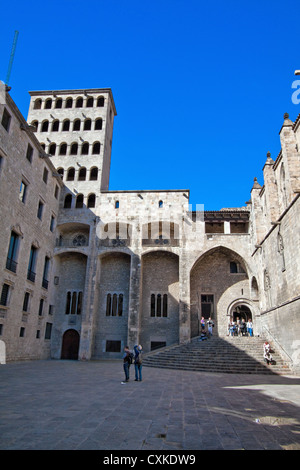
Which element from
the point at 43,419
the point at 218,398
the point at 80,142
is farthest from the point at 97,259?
the point at 43,419

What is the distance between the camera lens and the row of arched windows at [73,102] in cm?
3250

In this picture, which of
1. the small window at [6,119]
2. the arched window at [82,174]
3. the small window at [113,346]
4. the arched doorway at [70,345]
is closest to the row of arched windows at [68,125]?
the arched window at [82,174]

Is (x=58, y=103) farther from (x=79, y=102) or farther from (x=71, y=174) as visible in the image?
(x=71, y=174)

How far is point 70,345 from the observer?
25.7m

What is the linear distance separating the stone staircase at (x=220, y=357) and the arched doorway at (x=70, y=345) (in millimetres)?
7331

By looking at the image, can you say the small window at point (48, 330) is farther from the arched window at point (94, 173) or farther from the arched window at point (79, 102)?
the arched window at point (79, 102)

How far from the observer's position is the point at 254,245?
2502 centimetres

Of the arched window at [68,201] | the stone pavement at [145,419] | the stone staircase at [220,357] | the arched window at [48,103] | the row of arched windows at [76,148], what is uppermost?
the arched window at [48,103]

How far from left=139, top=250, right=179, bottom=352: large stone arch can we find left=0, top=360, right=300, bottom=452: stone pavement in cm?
1627

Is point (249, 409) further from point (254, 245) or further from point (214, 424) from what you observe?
point (254, 245)

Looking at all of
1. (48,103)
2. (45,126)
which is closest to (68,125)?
(45,126)

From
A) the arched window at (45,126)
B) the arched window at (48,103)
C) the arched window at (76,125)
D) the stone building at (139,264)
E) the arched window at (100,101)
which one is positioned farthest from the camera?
the arched window at (48,103)

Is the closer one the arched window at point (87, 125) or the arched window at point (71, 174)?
the arched window at point (71, 174)
